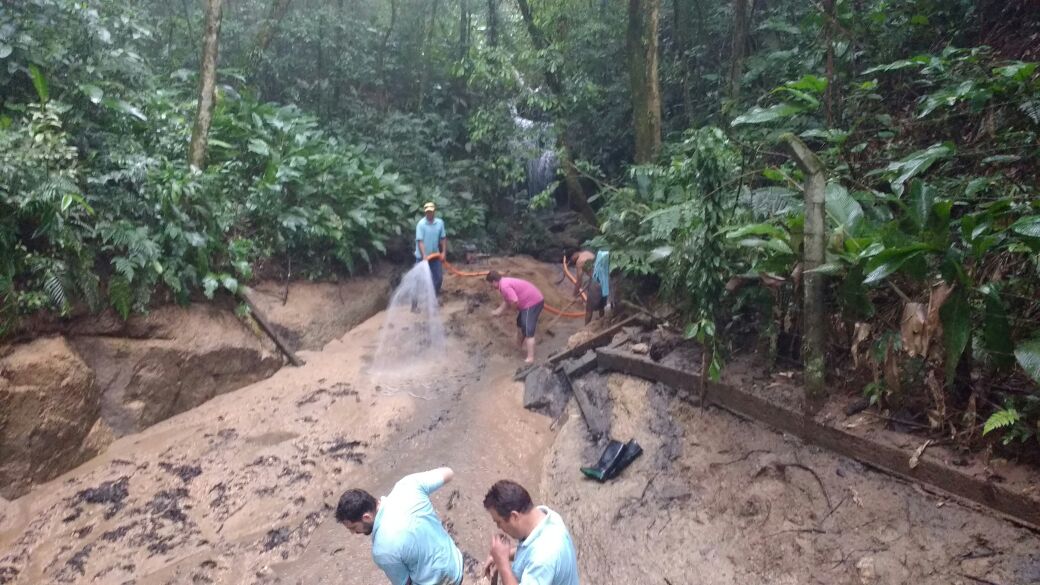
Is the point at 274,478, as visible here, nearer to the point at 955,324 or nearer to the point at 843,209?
the point at 843,209

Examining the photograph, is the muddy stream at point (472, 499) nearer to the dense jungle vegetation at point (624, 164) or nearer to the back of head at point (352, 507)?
the dense jungle vegetation at point (624, 164)

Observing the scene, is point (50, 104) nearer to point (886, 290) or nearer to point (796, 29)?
point (886, 290)

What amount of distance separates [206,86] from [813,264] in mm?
7705

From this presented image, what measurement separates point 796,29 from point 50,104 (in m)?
9.57

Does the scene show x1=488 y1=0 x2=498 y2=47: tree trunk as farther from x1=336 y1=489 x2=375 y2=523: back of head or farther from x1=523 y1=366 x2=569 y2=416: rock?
x1=336 y1=489 x2=375 y2=523: back of head

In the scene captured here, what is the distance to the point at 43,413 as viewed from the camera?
6.38 m

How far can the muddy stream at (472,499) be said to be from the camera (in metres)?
4.33

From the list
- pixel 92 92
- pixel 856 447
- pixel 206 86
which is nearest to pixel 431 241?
pixel 206 86

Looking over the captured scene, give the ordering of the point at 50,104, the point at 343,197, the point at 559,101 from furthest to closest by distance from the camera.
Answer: the point at 559,101 → the point at 343,197 → the point at 50,104

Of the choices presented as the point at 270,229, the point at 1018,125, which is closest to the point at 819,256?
the point at 1018,125

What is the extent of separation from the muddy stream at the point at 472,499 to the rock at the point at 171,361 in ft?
0.67

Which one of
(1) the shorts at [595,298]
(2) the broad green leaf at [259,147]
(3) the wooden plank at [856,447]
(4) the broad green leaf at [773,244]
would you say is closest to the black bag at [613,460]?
(3) the wooden plank at [856,447]

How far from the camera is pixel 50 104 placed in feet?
24.0

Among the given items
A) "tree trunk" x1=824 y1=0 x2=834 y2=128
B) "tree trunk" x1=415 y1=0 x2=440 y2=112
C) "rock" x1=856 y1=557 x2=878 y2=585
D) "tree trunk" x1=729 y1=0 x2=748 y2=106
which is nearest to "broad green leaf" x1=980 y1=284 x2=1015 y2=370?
"rock" x1=856 y1=557 x2=878 y2=585
